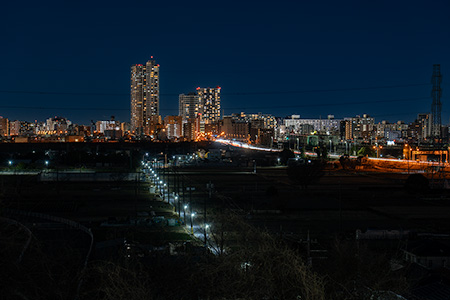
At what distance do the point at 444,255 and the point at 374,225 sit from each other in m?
4.75

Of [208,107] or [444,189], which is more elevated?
[208,107]

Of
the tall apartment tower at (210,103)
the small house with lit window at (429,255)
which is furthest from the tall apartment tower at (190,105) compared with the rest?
the small house with lit window at (429,255)

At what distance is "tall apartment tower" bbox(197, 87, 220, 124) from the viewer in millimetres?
152375

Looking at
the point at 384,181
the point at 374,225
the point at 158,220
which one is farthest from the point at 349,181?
the point at 158,220

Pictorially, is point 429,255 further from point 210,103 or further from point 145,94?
point 210,103

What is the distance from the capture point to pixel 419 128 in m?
127

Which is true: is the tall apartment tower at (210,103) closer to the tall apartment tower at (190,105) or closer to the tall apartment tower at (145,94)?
the tall apartment tower at (190,105)

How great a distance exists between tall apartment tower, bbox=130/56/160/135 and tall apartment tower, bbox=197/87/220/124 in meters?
24.9

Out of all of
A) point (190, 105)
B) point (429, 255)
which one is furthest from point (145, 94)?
point (429, 255)

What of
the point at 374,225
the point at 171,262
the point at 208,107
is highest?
the point at 208,107

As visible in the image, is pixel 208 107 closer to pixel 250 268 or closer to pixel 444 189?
pixel 444 189

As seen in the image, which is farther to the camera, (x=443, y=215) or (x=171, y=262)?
(x=443, y=215)

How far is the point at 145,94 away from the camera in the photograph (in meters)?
129

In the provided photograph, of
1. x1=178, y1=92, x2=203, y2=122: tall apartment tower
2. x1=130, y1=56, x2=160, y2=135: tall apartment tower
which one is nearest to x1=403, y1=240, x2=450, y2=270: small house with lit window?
x1=130, y1=56, x2=160, y2=135: tall apartment tower
